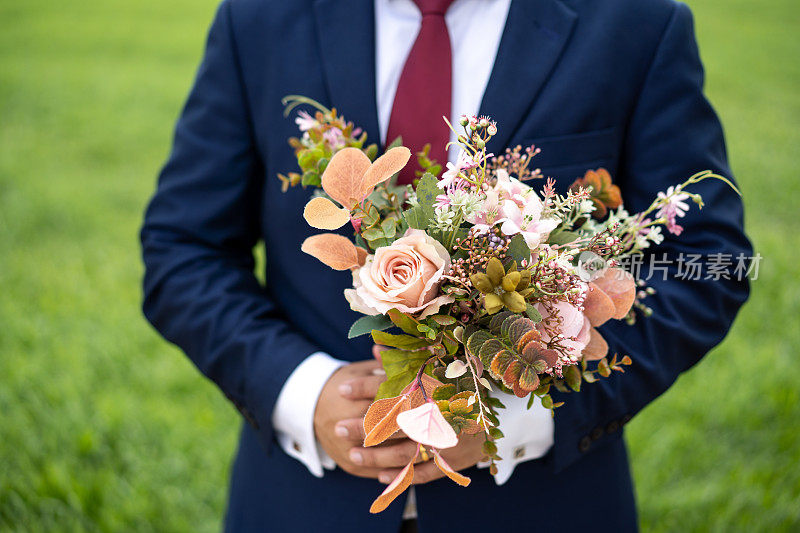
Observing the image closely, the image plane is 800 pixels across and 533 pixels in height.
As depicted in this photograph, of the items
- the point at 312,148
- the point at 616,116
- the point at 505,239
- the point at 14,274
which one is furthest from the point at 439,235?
the point at 14,274

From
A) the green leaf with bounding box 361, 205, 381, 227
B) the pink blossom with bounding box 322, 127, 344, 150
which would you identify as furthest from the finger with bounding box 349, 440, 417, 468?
the pink blossom with bounding box 322, 127, 344, 150

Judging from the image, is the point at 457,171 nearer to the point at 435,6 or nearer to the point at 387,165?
the point at 387,165

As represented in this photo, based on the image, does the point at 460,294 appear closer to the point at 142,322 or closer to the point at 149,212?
the point at 149,212

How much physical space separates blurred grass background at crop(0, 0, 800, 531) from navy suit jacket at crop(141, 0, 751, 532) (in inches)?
55.7

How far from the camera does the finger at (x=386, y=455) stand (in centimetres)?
122

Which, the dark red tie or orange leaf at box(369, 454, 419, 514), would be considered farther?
the dark red tie

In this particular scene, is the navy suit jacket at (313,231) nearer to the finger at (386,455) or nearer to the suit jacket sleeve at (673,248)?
the suit jacket sleeve at (673,248)

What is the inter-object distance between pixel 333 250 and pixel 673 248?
0.78m

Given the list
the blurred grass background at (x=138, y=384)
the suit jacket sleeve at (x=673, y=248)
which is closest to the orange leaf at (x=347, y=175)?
the suit jacket sleeve at (x=673, y=248)

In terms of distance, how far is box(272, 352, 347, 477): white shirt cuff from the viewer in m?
1.37

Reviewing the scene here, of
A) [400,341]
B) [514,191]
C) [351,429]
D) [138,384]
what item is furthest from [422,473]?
[138,384]

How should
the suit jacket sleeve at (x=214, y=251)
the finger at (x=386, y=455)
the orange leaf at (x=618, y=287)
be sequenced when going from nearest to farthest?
the orange leaf at (x=618, y=287)
the finger at (x=386, y=455)
the suit jacket sleeve at (x=214, y=251)

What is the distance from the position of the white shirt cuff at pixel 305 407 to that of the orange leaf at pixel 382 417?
0.46 metres

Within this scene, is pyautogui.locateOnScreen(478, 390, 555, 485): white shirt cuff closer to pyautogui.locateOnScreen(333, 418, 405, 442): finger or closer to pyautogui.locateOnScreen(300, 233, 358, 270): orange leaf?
pyautogui.locateOnScreen(333, 418, 405, 442): finger
